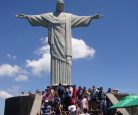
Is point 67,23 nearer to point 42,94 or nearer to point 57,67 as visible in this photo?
point 57,67

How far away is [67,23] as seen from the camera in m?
38.0

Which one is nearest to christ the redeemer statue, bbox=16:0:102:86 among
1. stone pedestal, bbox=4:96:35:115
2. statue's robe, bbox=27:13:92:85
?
statue's robe, bbox=27:13:92:85

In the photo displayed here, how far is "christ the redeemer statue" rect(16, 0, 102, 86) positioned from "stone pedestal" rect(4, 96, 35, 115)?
5700 mm

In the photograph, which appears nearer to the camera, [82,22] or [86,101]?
[86,101]

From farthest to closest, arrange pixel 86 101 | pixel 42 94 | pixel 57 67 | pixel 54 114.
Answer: pixel 57 67
pixel 42 94
pixel 86 101
pixel 54 114

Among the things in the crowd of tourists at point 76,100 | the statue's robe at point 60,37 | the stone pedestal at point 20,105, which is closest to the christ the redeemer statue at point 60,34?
the statue's robe at point 60,37

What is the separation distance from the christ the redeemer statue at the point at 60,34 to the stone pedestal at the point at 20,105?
5.70m

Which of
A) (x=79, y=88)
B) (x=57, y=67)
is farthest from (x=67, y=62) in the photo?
(x=79, y=88)

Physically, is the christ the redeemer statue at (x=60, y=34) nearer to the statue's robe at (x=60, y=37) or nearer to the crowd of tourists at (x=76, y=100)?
the statue's robe at (x=60, y=37)

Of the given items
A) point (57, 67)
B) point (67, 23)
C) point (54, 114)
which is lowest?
point (54, 114)

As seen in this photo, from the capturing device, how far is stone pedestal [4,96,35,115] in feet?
97.5

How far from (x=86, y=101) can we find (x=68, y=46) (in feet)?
31.3

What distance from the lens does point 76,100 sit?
30125 mm

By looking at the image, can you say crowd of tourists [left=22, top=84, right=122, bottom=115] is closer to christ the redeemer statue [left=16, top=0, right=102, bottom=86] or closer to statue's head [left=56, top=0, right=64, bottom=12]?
christ the redeemer statue [left=16, top=0, right=102, bottom=86]
